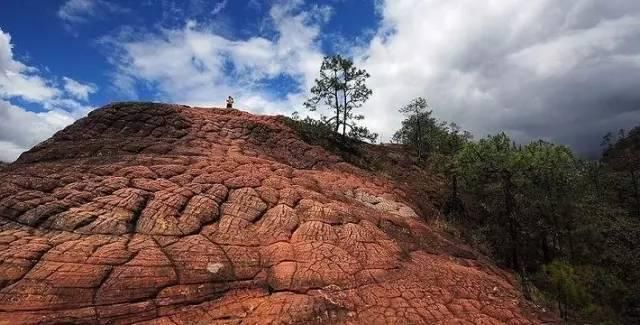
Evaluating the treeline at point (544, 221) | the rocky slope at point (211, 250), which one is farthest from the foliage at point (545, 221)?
the rocky slope at point (211, 250)

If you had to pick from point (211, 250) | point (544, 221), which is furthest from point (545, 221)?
point (211, 250)

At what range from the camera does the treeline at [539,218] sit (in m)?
23.5

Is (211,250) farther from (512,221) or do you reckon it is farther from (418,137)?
(418,137)

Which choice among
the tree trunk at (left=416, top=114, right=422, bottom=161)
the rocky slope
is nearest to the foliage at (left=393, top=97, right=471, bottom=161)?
the tree trunk at (left=416, top=114, right=422, bottom=161)

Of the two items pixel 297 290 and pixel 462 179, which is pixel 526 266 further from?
pixel 297 290

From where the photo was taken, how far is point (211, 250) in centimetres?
1327

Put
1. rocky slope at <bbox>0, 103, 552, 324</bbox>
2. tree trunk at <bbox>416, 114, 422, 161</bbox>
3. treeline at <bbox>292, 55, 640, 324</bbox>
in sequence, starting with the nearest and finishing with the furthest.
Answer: rocky slope at <bbox>0, 103, 552, 324</bbox>, treeline at <bbox>292, 55, 640, 324</bbox>, tree trunk at <bbox>416, 114, 422, 161</bbox>

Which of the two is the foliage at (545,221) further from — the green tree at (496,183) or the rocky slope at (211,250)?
the rocky slope at (211,250)

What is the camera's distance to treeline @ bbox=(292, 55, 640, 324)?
2352 centimetres

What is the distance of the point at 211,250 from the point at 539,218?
78.1 feet

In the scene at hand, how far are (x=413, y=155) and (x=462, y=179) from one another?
1519cm

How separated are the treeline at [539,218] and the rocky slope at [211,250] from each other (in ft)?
22.9

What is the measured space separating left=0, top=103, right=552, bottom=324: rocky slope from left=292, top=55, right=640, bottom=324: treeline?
6.97 metres

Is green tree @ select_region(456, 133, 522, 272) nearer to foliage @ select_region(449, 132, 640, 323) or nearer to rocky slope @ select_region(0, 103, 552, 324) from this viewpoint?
foliage @ select_region(449, 132, 640, 323)
